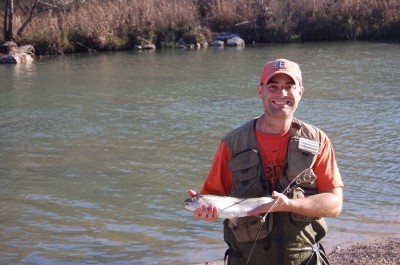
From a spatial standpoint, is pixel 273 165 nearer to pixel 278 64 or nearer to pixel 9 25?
pixel 278 64

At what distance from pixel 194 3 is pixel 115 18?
17.5 feet

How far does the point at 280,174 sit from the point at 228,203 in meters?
0.38

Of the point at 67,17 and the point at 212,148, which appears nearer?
the point at 212,148

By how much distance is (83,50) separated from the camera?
3416 cm

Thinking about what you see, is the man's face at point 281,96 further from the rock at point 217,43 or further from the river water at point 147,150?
the rock at point 217,43

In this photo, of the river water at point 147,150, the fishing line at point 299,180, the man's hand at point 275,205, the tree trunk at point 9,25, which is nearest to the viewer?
the man's hand at point 275,205

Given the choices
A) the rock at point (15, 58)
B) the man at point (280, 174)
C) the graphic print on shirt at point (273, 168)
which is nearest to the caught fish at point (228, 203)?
the man at point (280, 174)

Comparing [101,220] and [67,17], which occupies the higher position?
[67,17]

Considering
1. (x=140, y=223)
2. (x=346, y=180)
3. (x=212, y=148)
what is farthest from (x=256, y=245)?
(x=212, y=148)

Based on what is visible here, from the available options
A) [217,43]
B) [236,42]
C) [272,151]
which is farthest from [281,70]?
[217,43]

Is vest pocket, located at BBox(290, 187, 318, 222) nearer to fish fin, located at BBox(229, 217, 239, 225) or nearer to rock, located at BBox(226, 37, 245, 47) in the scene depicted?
fish fin, located at BBox(229, 217, 239, 225)

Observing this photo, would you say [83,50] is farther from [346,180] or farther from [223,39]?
[346,180]

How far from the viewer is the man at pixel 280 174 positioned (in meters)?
3.35

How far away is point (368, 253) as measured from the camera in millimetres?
6078
